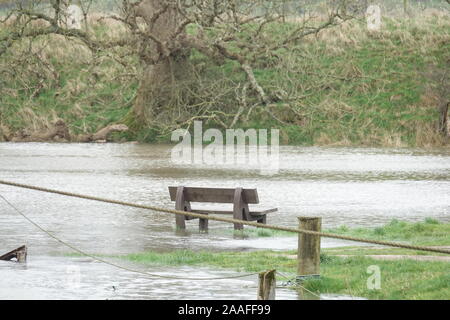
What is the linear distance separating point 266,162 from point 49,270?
1968 cm

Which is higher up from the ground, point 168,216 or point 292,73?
point 292,73

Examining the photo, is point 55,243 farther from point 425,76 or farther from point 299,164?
point 425,76

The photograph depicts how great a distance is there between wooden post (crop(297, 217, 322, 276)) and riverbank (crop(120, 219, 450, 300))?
146mm

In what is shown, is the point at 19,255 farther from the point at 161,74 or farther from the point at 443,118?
the point at 443,118

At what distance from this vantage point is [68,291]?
447 inches

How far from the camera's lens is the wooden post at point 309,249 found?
11391 millimetres

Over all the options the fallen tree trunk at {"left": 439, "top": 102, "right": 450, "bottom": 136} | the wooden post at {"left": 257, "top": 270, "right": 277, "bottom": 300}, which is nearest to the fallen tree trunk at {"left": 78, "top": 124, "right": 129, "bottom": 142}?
the fallen tree trunk at {"left": 439, "top": 102, "right": 450, "bottom": 136}

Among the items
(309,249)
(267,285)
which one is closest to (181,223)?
(309,249)

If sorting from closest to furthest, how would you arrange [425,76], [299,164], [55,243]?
[55,243] → [299,164] → [425,76]

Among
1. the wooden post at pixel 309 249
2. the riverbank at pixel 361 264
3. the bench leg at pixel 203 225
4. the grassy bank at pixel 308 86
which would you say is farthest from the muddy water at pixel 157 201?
the grassy bank at pixel 308 86

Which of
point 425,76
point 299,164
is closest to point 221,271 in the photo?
point 299,164

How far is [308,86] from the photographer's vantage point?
141 ft

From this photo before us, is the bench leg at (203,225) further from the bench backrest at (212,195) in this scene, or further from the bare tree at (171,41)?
the bare tree at (171,41)

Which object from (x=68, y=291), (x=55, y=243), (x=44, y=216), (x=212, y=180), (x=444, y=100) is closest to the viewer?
(x=68, y=291)
